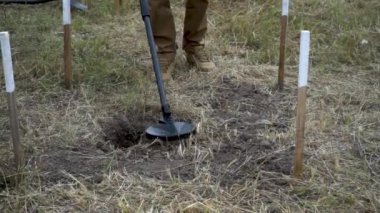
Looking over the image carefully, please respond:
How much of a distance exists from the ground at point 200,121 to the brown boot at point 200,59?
6 centimetres

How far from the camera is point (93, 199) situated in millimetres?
2020

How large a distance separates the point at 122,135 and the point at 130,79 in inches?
25.4

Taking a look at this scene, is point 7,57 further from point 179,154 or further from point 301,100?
point 301,100

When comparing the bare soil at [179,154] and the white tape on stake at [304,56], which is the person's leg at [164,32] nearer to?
the bare soil at [179,154]

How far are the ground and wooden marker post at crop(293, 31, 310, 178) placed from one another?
71mm

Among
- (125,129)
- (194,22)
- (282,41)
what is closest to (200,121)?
(125,129)

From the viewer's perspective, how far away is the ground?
81.2 inches

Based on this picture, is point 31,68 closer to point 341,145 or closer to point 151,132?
point 151,132

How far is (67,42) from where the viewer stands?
9.64 ft

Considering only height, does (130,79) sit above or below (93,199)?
above

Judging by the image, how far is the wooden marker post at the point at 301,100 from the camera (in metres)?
1.99

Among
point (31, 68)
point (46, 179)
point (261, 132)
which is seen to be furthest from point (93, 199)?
point (31, 68)

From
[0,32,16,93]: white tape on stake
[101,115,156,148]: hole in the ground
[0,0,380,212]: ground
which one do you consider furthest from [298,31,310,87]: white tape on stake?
[0,32,16,93]: white tape on stake

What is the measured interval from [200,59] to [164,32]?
0.27 m
